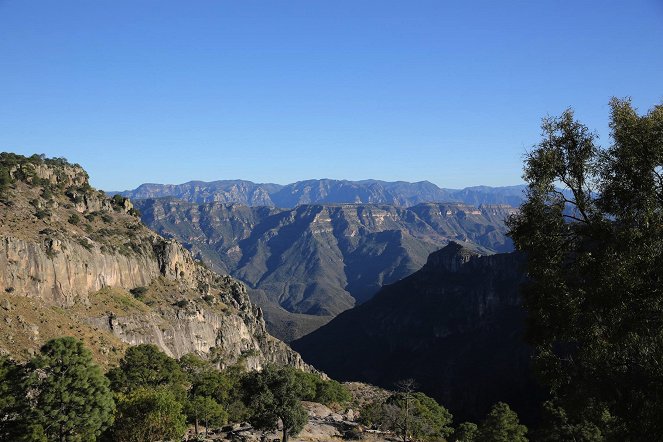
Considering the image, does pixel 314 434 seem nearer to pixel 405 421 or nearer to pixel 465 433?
pixel 405 421

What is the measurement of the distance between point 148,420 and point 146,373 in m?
32.4

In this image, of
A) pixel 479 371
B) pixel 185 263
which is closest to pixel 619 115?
pixel 185 263

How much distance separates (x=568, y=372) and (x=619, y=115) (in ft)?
31.9

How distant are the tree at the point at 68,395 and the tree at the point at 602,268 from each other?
32.6 m

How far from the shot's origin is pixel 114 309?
4289 inches

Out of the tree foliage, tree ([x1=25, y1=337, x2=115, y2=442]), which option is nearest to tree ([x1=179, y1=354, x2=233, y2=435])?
the tree foliage

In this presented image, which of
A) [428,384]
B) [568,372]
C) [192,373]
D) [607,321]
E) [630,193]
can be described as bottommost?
[428,384]

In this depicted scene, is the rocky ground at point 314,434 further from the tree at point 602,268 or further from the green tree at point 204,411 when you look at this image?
the tree at point 602,268

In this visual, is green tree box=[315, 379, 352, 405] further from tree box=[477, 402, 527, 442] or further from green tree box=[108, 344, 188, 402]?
tree box=[477, 402, 527, 442]

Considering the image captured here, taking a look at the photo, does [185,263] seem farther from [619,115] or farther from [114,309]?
[619,115]

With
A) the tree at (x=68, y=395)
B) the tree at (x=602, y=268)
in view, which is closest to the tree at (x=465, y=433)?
the tree at (x=68, y=395)

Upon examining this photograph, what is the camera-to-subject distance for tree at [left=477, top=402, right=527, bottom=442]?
66.9 meters

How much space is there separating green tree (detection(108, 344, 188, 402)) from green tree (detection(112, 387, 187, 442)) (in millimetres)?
21316

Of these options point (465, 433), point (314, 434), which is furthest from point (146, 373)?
point (465, 433)
